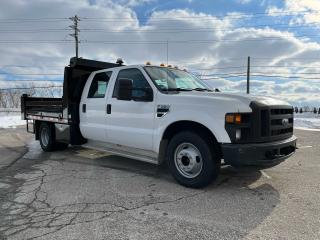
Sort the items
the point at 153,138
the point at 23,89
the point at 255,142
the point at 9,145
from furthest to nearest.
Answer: the point at 23,89 → the point at 9,145 → the point at 153,138 → the point at 255,142

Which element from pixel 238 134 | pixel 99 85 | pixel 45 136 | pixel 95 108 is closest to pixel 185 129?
pixel 238 134

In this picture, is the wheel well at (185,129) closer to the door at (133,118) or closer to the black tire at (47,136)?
the door at (133,118)

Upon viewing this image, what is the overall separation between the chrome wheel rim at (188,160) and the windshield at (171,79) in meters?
1.14

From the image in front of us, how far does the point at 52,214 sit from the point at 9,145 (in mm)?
7265

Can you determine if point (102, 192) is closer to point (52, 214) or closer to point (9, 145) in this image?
point (52, 214)

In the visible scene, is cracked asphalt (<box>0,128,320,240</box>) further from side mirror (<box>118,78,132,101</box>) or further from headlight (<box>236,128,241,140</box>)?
side mirror (<box>118,78,132,101</box>)

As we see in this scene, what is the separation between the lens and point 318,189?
5.52m

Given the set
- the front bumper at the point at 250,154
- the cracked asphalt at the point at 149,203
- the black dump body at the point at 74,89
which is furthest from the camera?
the black dump body at the point at 74,89

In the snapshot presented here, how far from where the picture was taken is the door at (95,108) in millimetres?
7227

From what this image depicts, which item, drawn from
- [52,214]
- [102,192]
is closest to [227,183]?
[102,192]

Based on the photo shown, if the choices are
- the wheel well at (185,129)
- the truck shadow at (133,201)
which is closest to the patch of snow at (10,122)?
the truck shadow at (133,201)

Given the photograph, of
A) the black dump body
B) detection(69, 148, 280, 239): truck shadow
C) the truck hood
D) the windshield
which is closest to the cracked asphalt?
detection(69, 148, 280, 239): truck shadow

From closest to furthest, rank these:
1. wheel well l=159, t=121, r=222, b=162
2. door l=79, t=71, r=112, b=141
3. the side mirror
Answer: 1. wheel well l=159, t=121, r=222, b=162
2. the side mirror
3. door l=79, t=71, r=112, b=141

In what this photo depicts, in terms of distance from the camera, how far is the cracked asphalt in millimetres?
3846
